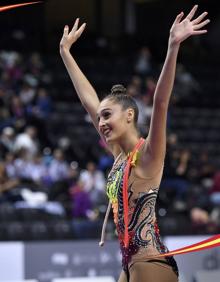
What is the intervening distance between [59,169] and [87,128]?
3301 millimetres

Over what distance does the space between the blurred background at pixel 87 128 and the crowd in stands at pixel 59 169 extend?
2cm

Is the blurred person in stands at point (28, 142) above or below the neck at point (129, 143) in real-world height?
above

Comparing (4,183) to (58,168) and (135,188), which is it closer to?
(58,168)

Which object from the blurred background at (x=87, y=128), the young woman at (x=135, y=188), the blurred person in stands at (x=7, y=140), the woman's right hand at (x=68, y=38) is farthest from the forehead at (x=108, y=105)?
the blurred person in stands at (x=7, y=140)

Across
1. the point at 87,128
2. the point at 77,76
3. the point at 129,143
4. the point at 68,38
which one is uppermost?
the point at 87,128

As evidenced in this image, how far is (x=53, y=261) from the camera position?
10.3m

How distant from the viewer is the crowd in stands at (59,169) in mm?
11992

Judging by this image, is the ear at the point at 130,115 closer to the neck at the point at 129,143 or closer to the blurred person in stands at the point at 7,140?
the neck at the point at 129,143

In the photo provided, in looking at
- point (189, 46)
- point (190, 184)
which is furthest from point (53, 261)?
point (189, 46)

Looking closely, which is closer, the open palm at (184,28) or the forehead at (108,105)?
the open palm at (184,28)

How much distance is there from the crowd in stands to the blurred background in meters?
0.02

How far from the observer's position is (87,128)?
16.4 metres

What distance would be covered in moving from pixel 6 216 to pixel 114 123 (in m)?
7.08

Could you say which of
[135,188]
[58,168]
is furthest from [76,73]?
[58,168]
